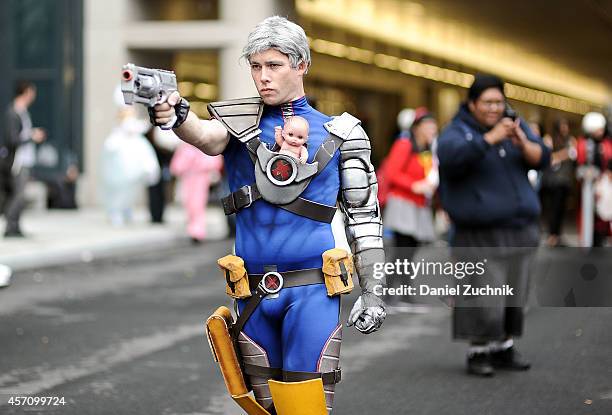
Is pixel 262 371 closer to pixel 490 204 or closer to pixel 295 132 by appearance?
pixel 295 132

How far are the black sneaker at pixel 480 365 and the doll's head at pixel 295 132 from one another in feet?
12.6

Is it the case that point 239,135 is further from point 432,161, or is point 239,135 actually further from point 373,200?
point 432,161

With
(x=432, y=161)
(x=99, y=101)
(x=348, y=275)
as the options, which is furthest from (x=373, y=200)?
(x=99, y=101)

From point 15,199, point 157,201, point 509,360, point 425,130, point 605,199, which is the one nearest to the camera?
point 509,360

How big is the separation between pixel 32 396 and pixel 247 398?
3016mm

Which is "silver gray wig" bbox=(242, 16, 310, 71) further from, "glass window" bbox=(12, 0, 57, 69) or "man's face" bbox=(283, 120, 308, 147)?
"glass window" bbox=(12, 0, 57, 69)

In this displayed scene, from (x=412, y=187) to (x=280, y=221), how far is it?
7.18 m

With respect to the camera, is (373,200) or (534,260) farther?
(534,260)

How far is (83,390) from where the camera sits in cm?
722

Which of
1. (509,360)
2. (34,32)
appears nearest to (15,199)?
(509,360)

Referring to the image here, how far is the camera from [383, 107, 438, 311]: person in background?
37.2 ft

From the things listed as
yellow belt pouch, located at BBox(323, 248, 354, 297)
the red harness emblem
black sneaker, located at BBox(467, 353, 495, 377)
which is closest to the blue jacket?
black sneaker, located at BBox(467, 353, 495, 377)

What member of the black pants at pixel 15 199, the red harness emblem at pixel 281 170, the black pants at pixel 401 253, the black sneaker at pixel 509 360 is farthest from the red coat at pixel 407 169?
the red harness emblem at pixel 281 170

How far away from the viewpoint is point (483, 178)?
779 cm
